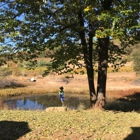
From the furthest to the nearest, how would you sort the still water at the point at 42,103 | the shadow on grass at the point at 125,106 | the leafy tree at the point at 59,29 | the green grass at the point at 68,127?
1. the still water at the point at 42,103
2. the shadow on grass at the point at 125,106
3. the leafy tree at the point at 59,29
4. the green grass at the point at 68,127

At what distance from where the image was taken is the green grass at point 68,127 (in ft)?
26.5

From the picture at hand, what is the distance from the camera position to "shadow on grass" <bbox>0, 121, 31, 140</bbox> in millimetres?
→ 7851

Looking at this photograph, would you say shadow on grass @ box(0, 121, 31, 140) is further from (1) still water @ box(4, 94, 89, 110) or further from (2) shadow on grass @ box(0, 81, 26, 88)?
(2) shadow on grass @ box(0, 81, 26, 88)

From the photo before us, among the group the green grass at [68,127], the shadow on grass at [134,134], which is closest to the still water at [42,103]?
the green grass at [68,127]

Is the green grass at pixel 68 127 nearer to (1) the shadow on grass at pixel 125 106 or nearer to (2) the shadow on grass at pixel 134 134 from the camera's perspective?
(2) the shadow on grass at pixel 134 134

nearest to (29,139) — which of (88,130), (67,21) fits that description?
(88,130)

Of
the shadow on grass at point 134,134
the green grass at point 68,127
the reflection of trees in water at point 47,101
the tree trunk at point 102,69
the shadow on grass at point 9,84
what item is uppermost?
the tree trunk at point 102,69

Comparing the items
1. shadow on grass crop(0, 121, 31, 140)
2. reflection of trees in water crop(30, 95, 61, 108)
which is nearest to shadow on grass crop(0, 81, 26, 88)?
reflection of trees in water crop(30, 95, 61, 108)

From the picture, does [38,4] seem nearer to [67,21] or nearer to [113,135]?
[67,21]

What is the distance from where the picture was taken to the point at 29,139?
302 inches

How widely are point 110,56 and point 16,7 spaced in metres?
6.40

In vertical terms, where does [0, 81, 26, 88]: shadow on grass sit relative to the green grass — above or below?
above

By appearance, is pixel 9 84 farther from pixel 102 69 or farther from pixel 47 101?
pixel 102 69

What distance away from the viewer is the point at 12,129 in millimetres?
8484
